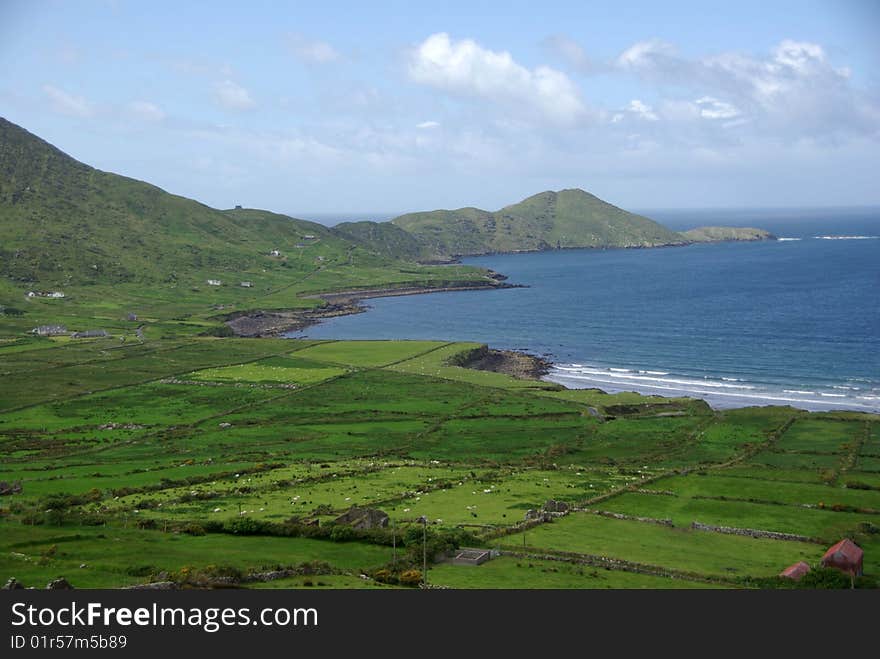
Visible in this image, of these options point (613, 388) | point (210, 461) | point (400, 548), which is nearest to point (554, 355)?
point (613, 388)

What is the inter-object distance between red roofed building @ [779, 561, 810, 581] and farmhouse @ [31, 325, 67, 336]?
5506 inches

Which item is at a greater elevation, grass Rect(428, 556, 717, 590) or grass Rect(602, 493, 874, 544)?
grass Rect(428, 556, 717, 590)

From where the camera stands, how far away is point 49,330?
151 m

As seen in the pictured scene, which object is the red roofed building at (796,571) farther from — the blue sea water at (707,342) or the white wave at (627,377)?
the white wave at (627,377)

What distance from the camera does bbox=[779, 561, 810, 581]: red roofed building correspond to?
40.1m

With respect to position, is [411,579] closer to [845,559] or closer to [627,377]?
[845,559]

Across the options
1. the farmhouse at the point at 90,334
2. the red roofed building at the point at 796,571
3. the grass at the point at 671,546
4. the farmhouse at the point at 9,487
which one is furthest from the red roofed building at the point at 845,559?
the farmhouse at the point at 90,334

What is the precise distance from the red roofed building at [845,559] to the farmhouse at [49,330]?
141 meters

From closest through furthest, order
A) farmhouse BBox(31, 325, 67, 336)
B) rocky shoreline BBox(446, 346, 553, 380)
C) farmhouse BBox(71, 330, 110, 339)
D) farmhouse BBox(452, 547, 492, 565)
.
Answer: farmhouse BBox(452, 547, 492, 565)
rocky shoreline BBox(446, 346, 553, 380)
farmhouse BBox(71, 330, 110, 339)
farmhouse BBox(31, 325, 67, 336)

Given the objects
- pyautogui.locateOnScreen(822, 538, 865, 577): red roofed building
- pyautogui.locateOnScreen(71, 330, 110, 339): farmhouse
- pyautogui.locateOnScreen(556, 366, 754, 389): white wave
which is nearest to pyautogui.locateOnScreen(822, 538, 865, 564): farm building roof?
pyautogui.locateOnScreen(822, 538, 865, 577): red roofed building

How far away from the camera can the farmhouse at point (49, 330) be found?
14910 centimetres

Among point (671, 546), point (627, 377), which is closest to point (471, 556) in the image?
point (671, 546)

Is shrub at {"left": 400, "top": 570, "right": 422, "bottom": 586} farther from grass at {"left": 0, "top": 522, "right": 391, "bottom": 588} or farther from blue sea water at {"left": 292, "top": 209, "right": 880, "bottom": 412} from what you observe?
blue sea water at {"left": 292, "top": 209, "right": 880, "bottom": 412}

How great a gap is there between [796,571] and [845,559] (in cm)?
295
